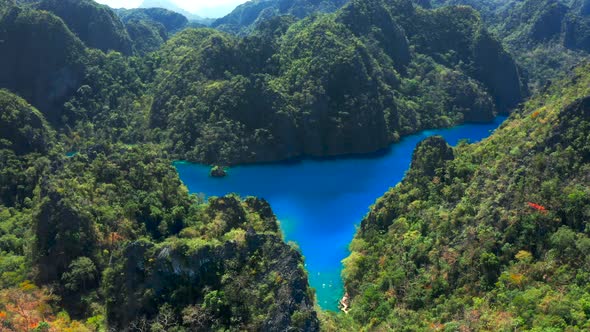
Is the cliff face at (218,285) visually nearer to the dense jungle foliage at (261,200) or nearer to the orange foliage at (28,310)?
the dense jungle foliage at (261,200)

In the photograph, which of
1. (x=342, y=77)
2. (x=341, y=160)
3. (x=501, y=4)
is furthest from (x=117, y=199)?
(x=501, y=4)

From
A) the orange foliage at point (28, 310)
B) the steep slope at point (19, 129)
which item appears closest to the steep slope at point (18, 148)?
the steep slope at point (19, 129)

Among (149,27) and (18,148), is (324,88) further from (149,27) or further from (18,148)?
(149,27)

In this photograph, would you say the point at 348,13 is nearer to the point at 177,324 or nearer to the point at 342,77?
the point at 342,77

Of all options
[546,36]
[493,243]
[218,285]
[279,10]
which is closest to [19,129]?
[218,285]

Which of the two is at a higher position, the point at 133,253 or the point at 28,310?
the point at 133,253
